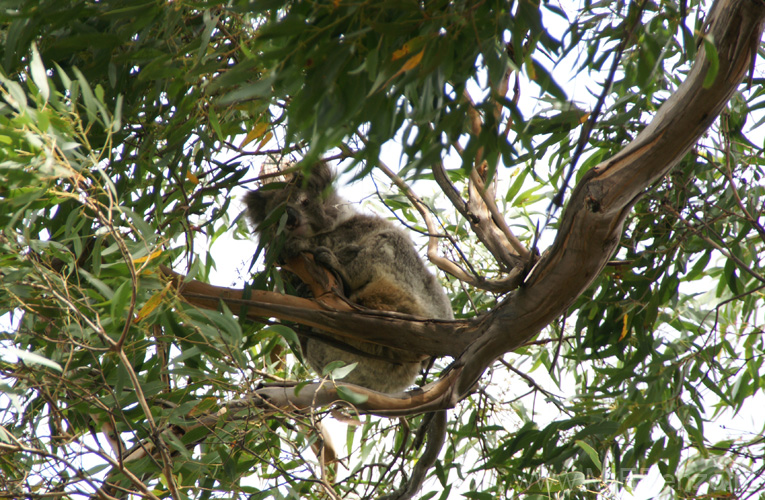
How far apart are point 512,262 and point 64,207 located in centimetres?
142

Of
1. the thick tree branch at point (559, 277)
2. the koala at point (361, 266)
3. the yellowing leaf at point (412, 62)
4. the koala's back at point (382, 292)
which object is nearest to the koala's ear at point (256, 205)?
the koala at point (361, 266)

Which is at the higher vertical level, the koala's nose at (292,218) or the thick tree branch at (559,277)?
the koala's nose at (292,218)

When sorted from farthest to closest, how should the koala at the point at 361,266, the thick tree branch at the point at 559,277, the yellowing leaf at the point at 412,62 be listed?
the koala at the point at 361,266
the thick tree branch at the point at 559,277
the yellowing leaf at the point at 412,62

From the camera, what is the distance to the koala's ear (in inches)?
119

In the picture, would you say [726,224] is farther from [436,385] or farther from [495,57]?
[495,57]

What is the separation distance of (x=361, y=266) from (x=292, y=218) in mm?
330

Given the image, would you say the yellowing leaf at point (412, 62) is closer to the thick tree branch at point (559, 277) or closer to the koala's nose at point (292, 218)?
the thick tree branch at point (559, 277)

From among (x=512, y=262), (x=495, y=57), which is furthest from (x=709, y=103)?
(x=512, y=262)

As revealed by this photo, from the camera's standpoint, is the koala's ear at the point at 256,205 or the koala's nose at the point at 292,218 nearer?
the koala's nose at the point at 292,218

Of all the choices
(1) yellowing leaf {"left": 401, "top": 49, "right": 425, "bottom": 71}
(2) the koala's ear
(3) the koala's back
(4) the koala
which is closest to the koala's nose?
(4) the koala

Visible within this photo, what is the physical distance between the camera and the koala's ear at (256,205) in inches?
119

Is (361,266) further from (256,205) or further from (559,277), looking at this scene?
(559,277)

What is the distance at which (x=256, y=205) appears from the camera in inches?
120

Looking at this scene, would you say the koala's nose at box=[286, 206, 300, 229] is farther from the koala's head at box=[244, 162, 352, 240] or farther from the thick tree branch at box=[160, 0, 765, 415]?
→ the thick tree branch at box=[160, 0, 765, 415]
